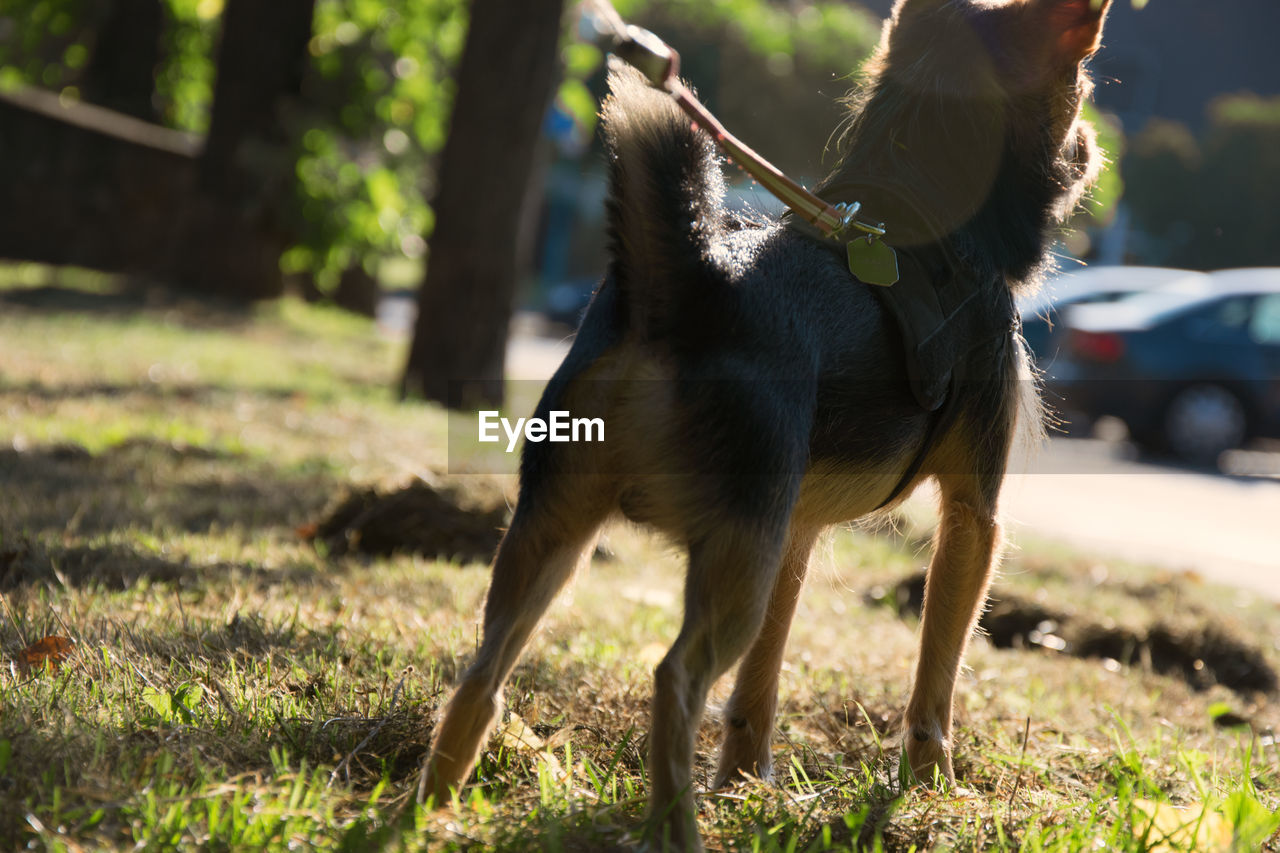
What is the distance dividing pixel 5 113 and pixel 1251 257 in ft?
81.4

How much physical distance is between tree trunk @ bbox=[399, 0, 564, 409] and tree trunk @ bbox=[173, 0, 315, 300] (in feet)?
14.0

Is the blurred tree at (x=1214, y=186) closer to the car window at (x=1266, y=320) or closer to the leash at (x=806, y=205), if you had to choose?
the car window at (x=1266, y=320)

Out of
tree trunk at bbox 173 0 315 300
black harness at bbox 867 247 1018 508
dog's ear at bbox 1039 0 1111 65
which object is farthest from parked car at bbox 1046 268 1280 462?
black harness at bbox 867 247 1018 508

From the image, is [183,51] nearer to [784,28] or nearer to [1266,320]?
[784,28]

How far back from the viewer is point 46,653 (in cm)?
278

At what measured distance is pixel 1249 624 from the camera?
17.3 feet

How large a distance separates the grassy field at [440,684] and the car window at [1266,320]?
761 cm

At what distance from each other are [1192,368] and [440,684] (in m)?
11.9

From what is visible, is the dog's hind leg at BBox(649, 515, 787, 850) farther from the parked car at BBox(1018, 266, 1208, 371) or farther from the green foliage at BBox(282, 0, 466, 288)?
the parked car at BBox(1018, 266, 1208, 371)

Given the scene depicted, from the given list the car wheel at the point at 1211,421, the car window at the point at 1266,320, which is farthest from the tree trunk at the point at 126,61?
the car window at the point at 1266,320

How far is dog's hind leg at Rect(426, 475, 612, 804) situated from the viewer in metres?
2.24

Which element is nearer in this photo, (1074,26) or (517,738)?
(517,738)

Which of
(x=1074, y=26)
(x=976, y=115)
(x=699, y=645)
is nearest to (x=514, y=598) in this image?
(x=699, y=645)

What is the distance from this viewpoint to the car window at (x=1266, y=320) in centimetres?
1265
